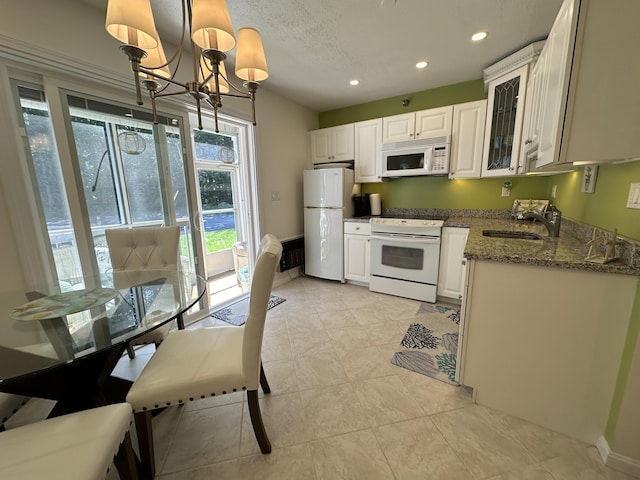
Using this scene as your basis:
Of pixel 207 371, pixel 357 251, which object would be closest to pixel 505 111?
pixel 357 251

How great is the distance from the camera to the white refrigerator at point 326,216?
3.28 m

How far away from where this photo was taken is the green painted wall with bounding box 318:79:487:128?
2877mm

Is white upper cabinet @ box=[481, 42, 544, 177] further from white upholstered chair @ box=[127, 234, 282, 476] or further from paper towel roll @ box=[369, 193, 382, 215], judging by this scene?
white upholstered chair @ box=[127, 234, 282, 476]

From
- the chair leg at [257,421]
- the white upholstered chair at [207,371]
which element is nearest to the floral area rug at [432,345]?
the chair leg at [257,421]

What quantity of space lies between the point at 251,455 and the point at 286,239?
2.52 metres

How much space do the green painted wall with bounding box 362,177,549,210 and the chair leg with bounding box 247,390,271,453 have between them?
2973mm

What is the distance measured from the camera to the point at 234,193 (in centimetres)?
350

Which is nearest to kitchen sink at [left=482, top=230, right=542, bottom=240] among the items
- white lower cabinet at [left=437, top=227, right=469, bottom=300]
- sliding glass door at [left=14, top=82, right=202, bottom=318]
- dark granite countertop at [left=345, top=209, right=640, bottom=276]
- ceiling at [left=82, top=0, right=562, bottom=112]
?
dark granite countertop at [left=345, top=209, right=640, bottom=276]

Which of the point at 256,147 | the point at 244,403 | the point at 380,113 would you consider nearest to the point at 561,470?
the point at 244,403

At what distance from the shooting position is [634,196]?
116cm

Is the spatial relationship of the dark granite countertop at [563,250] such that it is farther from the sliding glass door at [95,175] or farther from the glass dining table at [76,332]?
the sliding glass door at [95,175]

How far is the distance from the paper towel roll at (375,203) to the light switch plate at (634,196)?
243 cm

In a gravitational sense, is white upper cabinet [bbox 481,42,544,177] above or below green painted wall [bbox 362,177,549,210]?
above

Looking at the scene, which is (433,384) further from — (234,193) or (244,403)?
(234,193)
